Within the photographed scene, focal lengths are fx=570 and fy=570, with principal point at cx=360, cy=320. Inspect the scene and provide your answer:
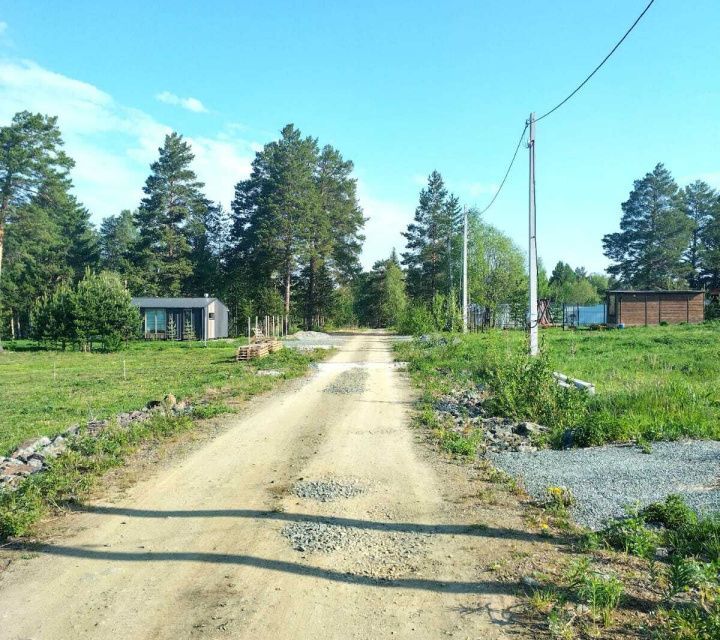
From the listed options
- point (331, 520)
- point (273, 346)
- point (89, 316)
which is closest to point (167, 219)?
point (89, 316)

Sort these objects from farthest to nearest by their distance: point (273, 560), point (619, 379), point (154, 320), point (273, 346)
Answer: point (154, 320) < point (273, 346) < point (619, 379) < point (273, 560)

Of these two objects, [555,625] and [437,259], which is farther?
[437,259]

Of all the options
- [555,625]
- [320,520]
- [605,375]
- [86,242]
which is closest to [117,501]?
[320,520]

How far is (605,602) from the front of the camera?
3.85 metres

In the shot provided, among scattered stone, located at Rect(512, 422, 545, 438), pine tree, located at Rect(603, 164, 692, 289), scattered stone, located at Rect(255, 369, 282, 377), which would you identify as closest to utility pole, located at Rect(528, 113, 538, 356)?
scattered stone, located at Rect(512, 422, 545, 438)

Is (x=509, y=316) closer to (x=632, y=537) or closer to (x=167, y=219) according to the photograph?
(x=167, y=219)

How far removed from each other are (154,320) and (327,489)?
39714mm

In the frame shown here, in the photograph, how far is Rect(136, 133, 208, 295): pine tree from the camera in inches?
2095

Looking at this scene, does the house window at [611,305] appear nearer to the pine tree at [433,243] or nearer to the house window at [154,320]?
the pine tree at [433,243]

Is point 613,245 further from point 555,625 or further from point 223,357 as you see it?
point 555,625

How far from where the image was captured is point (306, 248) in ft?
166

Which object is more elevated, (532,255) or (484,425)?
(532,255)

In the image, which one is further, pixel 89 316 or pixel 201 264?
pixel 201 264

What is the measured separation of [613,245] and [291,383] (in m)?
58.4
